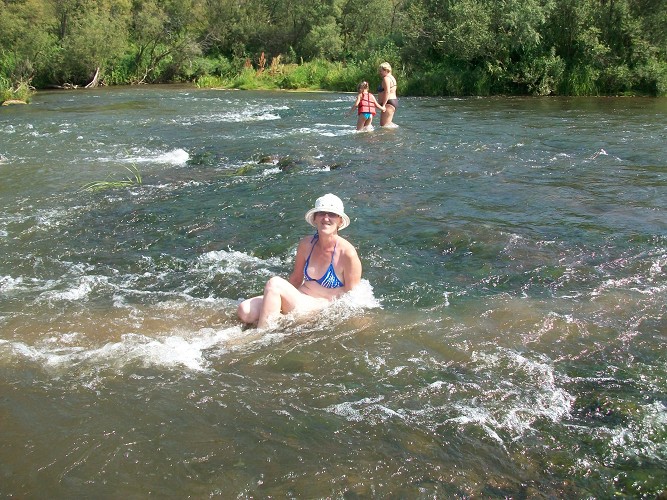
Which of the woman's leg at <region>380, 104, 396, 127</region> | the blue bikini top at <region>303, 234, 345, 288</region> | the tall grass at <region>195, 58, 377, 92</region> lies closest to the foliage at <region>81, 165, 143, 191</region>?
the blue bikini top at <region>303, 234, 345, 288</region>

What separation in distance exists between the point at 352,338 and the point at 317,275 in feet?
3.14

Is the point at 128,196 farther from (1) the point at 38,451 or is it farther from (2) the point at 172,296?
(1) the point at 38,451

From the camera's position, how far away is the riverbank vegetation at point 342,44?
89.1 feet

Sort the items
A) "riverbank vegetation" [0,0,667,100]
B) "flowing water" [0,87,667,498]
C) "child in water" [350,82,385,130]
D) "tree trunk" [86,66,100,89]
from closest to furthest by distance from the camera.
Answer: "flowing water" [0,87,667,498] < "child in water" [350,82,385,130] < "riverbank vegetation" [0,0,667,100] < "tree trunk" [86,66,100,89]

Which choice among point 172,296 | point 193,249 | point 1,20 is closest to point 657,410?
point 172,296

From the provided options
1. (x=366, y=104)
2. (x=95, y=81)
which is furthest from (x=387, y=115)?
(x=95, y=81)

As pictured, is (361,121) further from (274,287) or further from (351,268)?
(274,287)

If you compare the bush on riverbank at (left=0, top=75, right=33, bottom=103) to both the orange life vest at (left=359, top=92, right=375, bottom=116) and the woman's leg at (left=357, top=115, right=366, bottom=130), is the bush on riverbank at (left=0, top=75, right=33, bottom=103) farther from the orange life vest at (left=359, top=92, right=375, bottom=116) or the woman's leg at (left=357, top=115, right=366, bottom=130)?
the orange life vest at (left=359, top=92, right=375, bottom=116)

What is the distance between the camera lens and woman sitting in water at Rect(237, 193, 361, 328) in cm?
608

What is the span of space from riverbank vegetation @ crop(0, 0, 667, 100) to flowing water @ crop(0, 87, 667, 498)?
51.4 ft

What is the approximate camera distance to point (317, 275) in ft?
21.4

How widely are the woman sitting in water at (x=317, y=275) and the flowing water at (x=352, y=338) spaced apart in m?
0.20

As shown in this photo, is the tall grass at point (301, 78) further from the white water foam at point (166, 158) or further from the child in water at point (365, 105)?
the white water foam at point (166, 158)

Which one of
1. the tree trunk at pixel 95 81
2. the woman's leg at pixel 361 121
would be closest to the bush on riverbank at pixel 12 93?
the tree trunk at pixel 95 81
